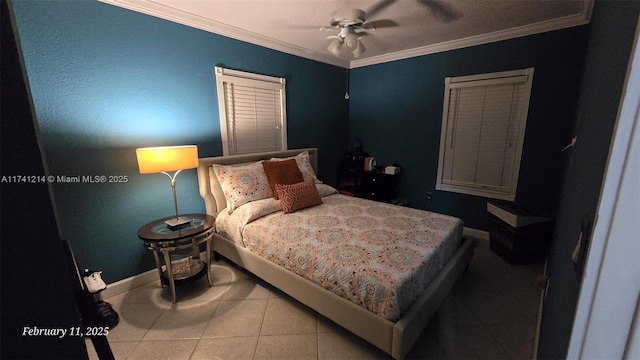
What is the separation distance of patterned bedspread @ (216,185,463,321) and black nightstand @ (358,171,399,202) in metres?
1.04

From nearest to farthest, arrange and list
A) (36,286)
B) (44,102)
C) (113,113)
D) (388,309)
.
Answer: (36,286) < (388,309) < (44,102) < (113,113)

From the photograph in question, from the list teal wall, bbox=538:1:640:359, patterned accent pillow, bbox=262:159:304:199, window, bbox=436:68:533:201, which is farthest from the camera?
window, bbox=436:68:533:201

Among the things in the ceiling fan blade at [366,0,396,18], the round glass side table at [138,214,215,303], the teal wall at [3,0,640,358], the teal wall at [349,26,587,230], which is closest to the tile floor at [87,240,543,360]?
the round glass side table at [138,214,215,303]

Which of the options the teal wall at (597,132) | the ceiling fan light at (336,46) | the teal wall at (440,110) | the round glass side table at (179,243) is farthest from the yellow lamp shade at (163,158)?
the teal wall at (440,110)

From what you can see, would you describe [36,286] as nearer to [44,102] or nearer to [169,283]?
[169,283]

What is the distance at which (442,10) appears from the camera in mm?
2324

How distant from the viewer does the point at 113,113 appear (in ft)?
6.74

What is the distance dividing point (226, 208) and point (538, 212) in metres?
3.32

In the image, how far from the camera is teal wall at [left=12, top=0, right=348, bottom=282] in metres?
1.77

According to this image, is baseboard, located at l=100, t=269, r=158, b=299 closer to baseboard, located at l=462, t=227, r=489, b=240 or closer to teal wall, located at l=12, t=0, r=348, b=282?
teal wall, located at l=12, t=0, r=348, b=282

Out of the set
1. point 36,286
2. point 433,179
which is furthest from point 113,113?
point 433,179

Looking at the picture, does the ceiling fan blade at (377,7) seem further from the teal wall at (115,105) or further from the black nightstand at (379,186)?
the black nightstand at (379,186)

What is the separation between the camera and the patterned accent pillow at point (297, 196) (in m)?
2.54

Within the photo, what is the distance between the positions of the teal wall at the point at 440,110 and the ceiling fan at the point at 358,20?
0.92 metres
